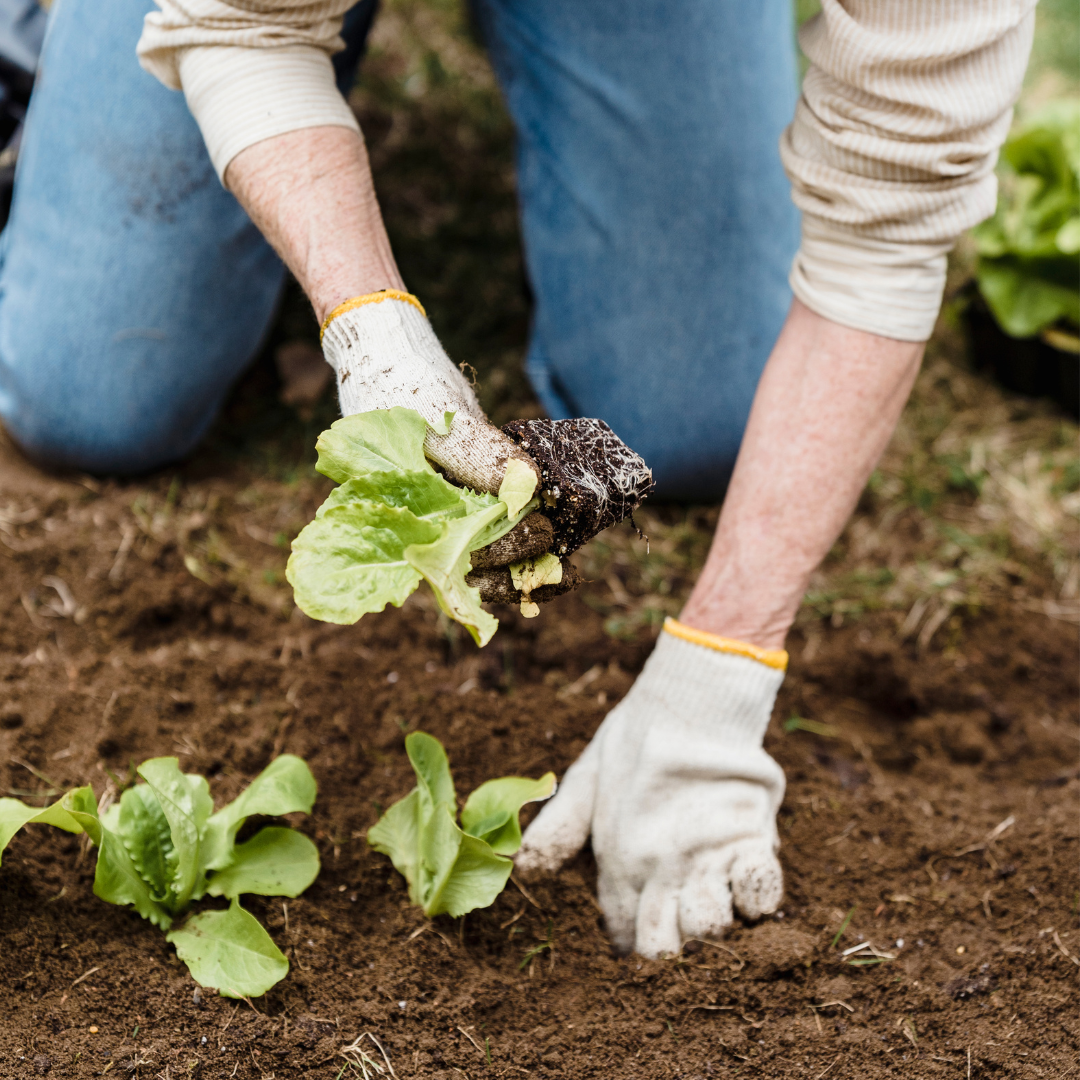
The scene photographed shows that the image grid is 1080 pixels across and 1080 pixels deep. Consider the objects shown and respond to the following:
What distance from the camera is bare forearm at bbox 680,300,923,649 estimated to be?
1.61m

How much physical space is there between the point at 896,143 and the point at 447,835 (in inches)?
47.3

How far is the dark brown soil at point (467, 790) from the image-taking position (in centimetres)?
133

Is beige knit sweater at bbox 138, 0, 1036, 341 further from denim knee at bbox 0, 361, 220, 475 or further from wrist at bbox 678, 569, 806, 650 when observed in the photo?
denim knee at bbox 0, 361, 220, 475

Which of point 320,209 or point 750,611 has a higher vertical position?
point 320,209

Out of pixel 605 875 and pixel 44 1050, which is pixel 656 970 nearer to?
pixel 605 875

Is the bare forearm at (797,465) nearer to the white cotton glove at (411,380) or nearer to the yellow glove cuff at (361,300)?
the white cotton glove at (411,380)

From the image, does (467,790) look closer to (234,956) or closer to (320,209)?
(234,956)

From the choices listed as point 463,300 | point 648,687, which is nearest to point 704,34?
point 463,300

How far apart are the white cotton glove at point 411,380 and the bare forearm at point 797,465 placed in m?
0.55

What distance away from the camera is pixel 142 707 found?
171 centimetres

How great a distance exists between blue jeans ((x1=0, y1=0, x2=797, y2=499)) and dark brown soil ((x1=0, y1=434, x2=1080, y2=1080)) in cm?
31

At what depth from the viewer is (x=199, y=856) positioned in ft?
4.68

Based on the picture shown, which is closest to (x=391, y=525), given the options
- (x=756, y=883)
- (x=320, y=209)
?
(x=320, y=209)

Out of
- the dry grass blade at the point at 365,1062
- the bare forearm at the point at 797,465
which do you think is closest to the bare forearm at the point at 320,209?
the bare forearm at the point at 797,465
